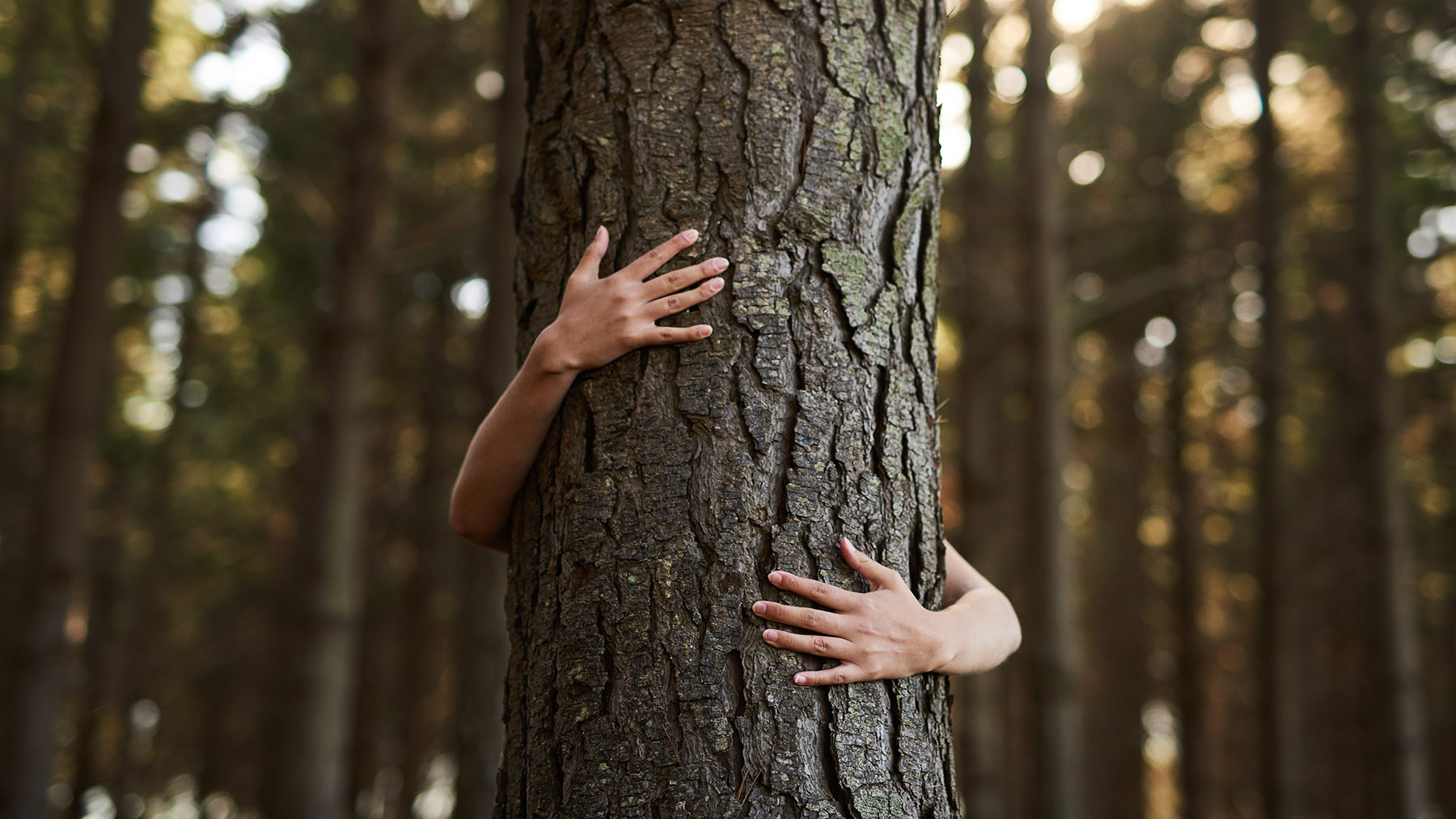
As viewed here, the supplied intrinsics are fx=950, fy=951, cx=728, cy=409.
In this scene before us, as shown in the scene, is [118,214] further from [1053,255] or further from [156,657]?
[156,657]

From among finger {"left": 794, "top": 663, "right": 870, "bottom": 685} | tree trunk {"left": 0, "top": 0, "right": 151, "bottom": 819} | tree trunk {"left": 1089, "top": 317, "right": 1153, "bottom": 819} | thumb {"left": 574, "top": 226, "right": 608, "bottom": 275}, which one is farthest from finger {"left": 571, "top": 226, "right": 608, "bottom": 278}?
tree trunk {"left": 1089, "top": 317, "right": 1153, "bottom": 819}

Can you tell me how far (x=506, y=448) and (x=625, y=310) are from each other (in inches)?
14.1

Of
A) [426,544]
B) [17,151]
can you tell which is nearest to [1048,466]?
[426,544]

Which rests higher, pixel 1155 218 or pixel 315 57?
pixel 315 57

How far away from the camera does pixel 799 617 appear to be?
1.48 meters

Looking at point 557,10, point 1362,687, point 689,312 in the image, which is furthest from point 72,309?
point 1362,687

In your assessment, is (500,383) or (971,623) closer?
(971,623)

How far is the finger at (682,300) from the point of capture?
158 centimetres

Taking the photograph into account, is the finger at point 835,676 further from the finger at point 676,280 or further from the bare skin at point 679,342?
the finger at point 676,280

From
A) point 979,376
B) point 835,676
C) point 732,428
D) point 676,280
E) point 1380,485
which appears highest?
point 979,376

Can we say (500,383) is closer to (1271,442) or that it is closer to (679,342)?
(679,342)

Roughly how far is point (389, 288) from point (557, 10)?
1206cm

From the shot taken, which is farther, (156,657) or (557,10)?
(156,657)

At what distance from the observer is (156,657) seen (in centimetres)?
1934
